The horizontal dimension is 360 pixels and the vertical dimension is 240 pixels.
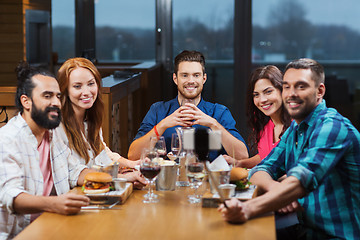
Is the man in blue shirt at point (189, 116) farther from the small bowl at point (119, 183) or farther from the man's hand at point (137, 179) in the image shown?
the small bowl at point (119, 183)

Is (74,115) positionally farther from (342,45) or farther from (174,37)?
(342,45)

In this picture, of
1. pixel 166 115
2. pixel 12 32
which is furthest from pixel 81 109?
pixel 12 32

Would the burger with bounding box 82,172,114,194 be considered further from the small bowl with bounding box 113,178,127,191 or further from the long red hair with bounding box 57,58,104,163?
the long red hair with bounding box 57,58,104,163

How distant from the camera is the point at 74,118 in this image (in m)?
2.96

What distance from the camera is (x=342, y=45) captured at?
8117 mm

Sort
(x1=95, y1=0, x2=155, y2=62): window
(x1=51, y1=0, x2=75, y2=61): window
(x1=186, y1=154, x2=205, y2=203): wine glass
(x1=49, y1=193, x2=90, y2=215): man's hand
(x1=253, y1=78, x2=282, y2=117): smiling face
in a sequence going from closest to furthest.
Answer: (x1=49, y1=193, x2=90, y2=215): man's hand
(x1=186, y1=154, x2=205, y2=203): wine glass
(x1=253, y1=78, x2=282, y2=117): smiling face
(x1=51, y1=0, x2=75, y2=61): window
(x1=95, y1=0, x2=155, y2=62): window

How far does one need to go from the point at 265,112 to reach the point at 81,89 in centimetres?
118

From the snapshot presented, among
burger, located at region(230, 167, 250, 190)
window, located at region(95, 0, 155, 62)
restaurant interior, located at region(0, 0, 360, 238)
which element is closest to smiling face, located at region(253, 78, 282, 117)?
burger, located at region(230, 167, 250, 190)

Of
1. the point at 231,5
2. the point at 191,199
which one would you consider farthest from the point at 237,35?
the point at 191,199

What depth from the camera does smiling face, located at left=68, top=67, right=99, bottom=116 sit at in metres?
2.93

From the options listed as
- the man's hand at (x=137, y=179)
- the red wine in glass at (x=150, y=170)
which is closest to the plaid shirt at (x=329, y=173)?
the red wine in glass at (x=150, y=170)

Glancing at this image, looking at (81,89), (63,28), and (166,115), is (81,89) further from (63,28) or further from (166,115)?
(63,28)

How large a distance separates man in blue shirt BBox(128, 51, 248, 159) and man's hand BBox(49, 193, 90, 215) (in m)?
1.18

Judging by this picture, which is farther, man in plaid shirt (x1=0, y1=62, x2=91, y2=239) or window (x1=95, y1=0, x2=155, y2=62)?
window (x1=95, y1=0, x2=155, y2=62)
